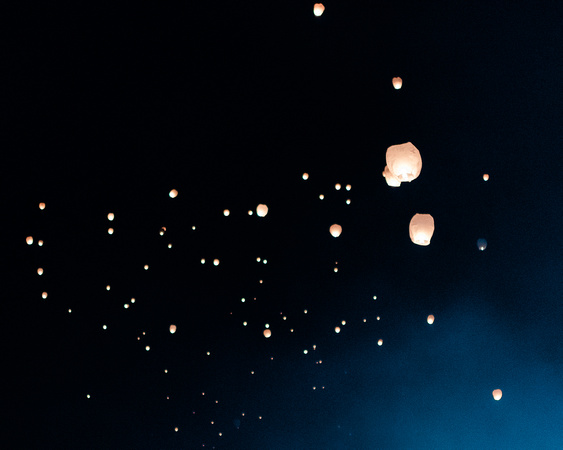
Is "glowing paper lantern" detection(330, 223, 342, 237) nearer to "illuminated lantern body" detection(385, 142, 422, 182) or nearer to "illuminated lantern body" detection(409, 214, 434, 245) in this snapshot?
"illuminated lantern body" detection(409, 214, 434, 245)

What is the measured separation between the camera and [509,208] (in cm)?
324

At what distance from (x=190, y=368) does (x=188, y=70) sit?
5.46 feet

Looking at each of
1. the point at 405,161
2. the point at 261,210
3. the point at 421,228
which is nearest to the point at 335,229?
the point at 261,210

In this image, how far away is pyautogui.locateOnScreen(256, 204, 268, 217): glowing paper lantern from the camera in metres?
3.26

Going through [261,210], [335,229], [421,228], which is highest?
[261,210]

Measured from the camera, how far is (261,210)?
3268 millimetres

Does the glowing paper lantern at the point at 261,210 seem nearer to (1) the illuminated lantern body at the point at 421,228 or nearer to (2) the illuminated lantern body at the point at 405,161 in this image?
(1) the illuminated lantern body at the point at 421,228

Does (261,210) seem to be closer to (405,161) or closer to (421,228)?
(421,228)

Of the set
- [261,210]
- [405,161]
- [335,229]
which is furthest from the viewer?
[261,210]

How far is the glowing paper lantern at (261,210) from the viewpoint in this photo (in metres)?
3.26

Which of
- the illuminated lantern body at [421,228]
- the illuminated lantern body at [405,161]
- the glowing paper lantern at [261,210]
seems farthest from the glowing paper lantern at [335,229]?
the illuminated lantern body at [405,161]

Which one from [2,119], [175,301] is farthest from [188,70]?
[175,301]

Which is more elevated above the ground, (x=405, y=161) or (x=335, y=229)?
(x=335, y=229)

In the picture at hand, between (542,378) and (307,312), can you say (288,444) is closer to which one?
(307,312)
